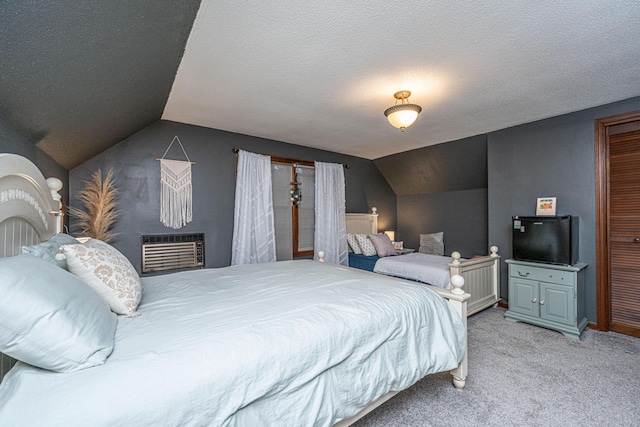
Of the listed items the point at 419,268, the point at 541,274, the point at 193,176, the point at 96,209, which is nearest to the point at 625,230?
the point at 541,274

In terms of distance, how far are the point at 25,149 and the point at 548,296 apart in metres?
4.58

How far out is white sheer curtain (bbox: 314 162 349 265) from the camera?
4.35 m

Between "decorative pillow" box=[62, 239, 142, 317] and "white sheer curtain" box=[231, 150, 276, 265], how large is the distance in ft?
7.25

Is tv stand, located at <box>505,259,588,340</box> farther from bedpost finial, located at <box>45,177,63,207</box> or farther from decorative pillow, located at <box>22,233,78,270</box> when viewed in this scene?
bedpost finial, located at <box>45,177,63,207</box>

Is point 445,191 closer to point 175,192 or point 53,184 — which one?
point 175,192

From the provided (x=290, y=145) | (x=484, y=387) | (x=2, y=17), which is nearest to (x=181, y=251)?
(x=290, y=145)

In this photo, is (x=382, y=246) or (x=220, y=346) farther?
(x=382, y=246)

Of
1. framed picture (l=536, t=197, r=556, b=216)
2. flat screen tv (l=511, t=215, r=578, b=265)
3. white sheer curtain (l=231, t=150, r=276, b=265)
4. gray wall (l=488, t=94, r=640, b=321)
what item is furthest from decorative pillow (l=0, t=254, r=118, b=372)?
gray wall (l=488, t=94, r=640, b=321)

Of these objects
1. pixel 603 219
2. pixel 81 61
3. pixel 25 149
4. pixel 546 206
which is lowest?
pixel 603 219

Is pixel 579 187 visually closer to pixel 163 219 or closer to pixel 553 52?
pixel 553 52

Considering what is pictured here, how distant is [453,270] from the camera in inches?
117

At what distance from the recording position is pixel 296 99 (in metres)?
2.63

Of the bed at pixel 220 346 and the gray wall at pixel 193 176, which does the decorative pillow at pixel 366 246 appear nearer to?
the gray wall at pixel 193 176

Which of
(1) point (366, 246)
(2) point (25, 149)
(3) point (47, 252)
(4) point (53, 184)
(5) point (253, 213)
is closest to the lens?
(3) point (47, 252)
